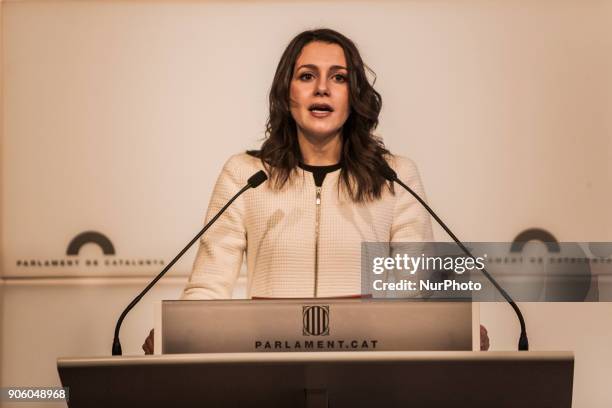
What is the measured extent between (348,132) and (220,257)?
1.86ft

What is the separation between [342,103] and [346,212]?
14.8 inches

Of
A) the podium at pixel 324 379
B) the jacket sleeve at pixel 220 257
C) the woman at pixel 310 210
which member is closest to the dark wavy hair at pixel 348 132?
the woman at pixel 310 210

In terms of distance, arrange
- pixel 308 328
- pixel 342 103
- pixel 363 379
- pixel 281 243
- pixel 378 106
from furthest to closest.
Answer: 1. pixel 378 106
2. pixel 342 103
3. pixel 281 243
4. pixel 308 328
5. pixel 363 379

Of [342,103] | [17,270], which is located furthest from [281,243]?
[17,270]

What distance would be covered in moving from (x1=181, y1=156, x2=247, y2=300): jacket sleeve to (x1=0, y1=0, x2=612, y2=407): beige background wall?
527 mm

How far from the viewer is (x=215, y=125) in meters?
2.82

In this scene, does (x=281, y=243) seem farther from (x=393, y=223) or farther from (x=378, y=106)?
(x=378, y=106)

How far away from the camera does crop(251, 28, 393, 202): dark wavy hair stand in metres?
2.35

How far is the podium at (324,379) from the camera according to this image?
4.43 feet

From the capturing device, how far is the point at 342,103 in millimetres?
2496

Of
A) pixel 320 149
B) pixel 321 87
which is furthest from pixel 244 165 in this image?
pixel 321 87

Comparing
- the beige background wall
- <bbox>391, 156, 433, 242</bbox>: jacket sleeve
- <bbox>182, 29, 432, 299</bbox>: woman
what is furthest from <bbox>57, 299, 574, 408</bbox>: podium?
the beige background wall

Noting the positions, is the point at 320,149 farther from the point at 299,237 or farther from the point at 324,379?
the point at 324,379

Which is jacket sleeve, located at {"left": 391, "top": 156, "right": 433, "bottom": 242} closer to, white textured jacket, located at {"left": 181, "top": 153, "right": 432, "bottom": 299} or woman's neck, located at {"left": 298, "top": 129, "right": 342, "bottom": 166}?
white textured jacket, located at {"left": 181, "top": 153, "right": 432, "bottom": 299}
